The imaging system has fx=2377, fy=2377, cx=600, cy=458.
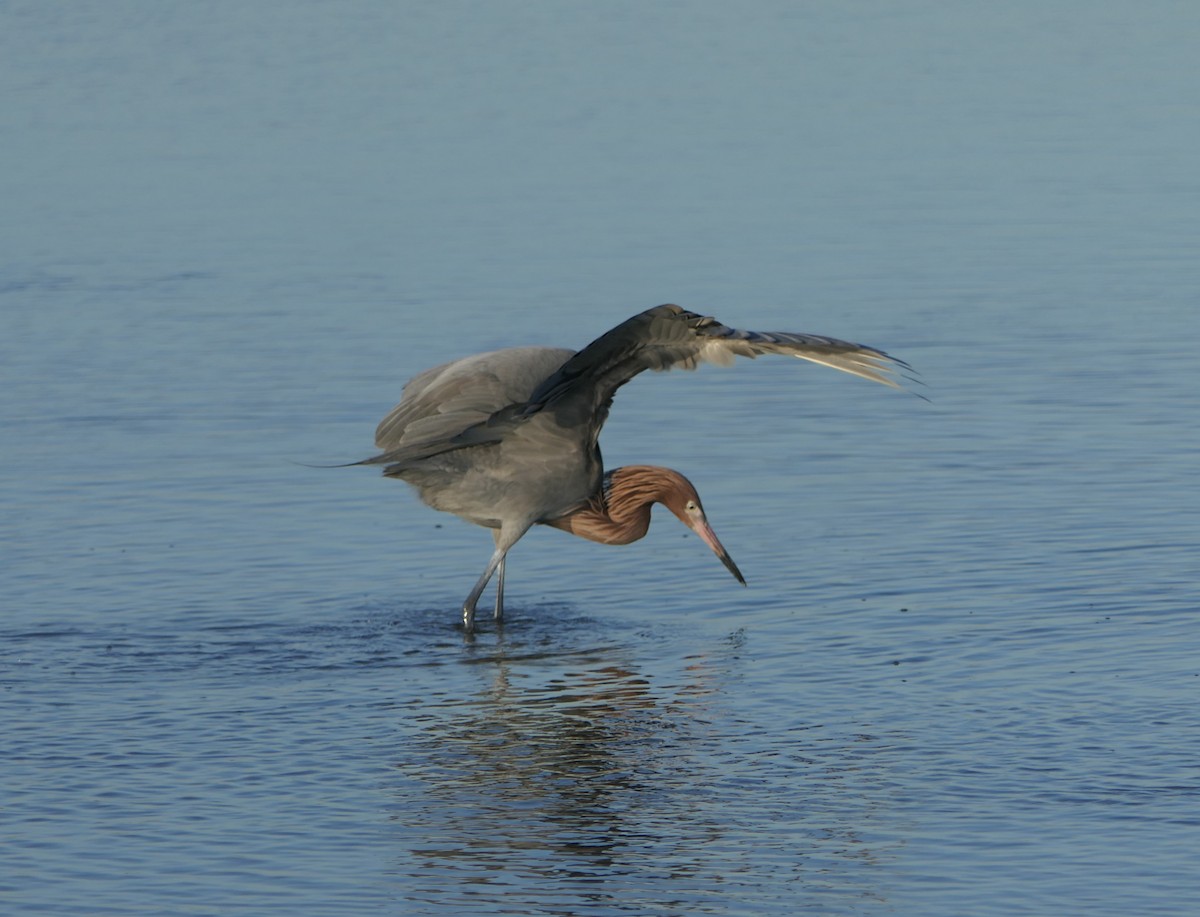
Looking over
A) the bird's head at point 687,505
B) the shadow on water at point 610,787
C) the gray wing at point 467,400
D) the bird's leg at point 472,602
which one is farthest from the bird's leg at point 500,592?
the bird's head at point 687,505

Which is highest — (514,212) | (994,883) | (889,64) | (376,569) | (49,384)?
(889,64)

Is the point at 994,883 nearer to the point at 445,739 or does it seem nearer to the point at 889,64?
the point at 445,739

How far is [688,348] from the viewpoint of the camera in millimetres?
10555

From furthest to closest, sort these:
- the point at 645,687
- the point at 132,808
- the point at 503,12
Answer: the point at 503,12, the point at 645,687, the point at 132,808

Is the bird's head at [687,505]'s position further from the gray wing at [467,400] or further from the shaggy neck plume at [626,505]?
the gray wing at [467,400]

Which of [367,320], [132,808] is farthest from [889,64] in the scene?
[132,808]

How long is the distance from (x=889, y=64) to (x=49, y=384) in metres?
16.7

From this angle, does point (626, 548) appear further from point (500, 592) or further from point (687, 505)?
point (500, 592)

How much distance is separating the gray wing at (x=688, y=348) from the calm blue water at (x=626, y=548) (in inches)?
55.0

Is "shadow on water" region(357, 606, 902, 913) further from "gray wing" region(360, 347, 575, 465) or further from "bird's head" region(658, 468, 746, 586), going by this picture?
"gray wing" region(360, 347, 575, 465)

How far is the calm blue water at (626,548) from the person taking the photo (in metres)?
8.65

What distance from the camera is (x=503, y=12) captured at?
36875 mm

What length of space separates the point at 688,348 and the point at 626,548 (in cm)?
333

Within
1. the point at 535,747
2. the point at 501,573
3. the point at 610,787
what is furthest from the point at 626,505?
the point at 610,787
